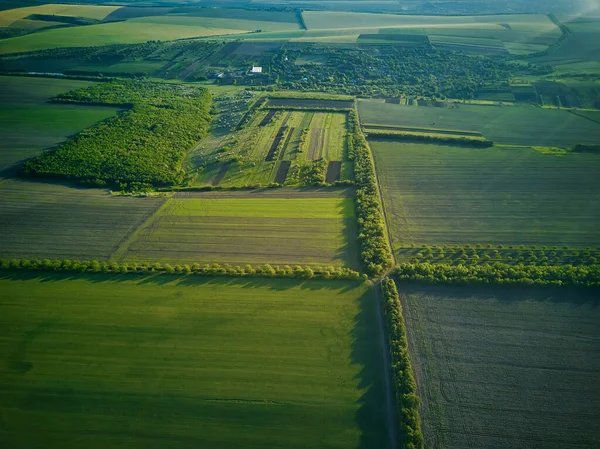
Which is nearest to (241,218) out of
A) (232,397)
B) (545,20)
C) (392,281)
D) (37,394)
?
(392,281)

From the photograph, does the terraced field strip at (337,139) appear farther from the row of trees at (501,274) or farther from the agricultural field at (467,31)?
the agricultural field at (467,31)

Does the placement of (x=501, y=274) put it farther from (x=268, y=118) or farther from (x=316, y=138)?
(x=268, y=118)

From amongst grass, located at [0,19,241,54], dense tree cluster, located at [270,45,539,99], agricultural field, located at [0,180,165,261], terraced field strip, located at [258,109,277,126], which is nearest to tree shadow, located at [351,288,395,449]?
agricultural field, located at [0,180,165,261]

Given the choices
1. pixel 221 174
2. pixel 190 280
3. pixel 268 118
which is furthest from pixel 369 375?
pixel 268 118

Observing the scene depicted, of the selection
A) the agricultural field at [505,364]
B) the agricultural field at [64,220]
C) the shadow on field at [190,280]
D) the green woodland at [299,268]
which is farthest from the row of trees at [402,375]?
the agricultural field at [64,220]

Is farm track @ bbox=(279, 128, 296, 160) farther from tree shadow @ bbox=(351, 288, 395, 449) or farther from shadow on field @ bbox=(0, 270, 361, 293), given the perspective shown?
tree shadow @ bbox=(351, 288, 395, 449)
